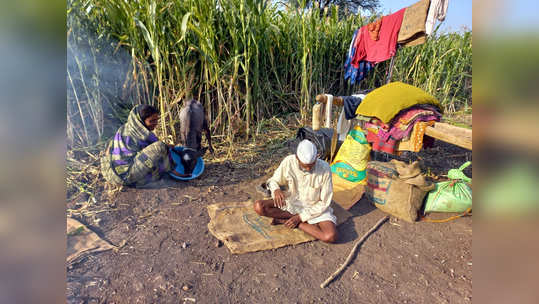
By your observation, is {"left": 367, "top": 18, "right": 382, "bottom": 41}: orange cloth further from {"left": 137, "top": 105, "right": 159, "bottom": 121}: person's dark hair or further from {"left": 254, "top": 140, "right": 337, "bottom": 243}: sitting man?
{"left": 137, "top": 105, "right": 159, "bottom": 121}: person's dark hair

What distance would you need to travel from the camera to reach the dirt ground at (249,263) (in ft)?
6.91

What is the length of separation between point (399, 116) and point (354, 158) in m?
0.76

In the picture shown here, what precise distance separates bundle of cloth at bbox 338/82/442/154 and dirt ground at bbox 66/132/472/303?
0.77m

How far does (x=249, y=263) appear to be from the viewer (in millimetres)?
2432

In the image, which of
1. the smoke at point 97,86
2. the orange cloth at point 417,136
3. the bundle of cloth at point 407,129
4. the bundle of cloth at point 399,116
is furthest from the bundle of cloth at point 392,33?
the smoke at point 97,86

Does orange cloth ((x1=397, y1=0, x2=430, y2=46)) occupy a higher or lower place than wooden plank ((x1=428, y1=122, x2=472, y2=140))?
higher

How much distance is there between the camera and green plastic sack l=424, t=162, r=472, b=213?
9.92 feet

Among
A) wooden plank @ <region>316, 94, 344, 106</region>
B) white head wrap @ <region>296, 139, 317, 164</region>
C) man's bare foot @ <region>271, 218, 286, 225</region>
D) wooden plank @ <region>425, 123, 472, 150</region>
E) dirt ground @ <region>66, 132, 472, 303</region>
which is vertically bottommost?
dirt ground @ <region>66, 132, 472, 303</region>

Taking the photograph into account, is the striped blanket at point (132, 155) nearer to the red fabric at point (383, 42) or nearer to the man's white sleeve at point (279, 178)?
the man's white sleeve at point (279, 178)

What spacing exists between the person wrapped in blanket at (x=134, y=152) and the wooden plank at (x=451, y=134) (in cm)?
299

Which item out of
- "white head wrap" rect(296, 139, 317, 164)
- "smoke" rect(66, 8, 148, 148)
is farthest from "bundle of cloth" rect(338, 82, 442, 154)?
"smoke" rect(66, 8, 148, 148)

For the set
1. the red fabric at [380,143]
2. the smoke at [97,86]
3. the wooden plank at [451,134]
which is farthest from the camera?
the smoke at [97,86]

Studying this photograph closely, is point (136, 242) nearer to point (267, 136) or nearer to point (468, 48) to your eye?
point (267, 136)
